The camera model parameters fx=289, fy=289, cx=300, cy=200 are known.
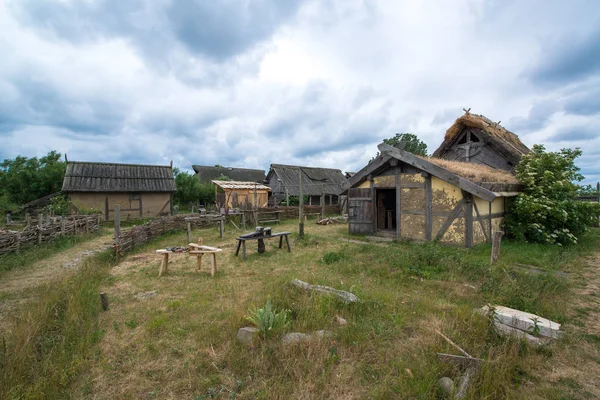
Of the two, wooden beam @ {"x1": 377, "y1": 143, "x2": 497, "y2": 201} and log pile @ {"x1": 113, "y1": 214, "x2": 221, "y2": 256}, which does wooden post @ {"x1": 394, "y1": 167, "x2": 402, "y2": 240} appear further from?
log pile @ {"x1": 113, "y1": 214, "x2": 221, "y2": 256}

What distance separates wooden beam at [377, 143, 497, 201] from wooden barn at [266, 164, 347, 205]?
1387 cm

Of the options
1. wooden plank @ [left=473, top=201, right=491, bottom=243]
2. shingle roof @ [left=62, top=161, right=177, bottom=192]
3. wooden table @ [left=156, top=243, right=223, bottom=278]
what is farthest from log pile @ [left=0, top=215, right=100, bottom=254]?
wooden plank @ [left=473, top=201, right=491, bottom=243]

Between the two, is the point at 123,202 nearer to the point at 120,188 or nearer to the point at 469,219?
the point at 120,188

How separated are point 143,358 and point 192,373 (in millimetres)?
816

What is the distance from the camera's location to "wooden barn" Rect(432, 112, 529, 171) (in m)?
13.5

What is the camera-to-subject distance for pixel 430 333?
387 centimetres

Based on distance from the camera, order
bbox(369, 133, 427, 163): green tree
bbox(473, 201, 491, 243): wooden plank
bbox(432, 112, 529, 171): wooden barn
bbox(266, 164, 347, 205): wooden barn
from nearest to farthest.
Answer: bbox(473, 201, 491, 243): wooden plank → bbox(432, 112, 529, 171): wooden barn → bbox(266, 164, 347, 205): wooden barn → bbox(369, 133, 427, 163): green tree

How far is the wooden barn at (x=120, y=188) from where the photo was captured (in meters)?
18.6

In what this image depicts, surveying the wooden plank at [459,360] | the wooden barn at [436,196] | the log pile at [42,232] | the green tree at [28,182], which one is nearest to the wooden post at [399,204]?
the wooden barn at [436,196]

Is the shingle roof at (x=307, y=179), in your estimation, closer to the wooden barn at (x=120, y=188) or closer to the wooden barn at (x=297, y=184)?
the wooden barn at (x=297, y=184)

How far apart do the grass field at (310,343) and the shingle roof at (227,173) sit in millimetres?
34603

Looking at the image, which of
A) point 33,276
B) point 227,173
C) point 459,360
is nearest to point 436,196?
point 459,360

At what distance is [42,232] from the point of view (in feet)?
34.3

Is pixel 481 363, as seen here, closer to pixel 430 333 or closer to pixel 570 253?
pixel 430 333
